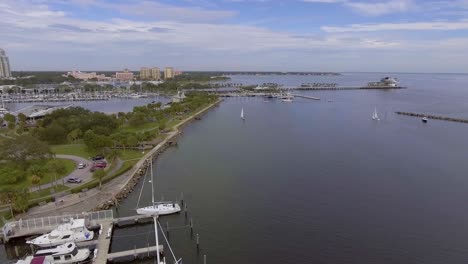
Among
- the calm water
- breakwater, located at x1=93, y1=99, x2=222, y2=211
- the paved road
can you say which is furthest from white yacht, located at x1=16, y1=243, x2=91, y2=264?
the paved road

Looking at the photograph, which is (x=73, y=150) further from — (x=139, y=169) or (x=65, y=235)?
(x=65, y=235)

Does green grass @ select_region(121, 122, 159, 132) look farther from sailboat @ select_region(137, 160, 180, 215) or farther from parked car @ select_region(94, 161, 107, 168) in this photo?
sailboat @ select_region(137, 160, 180, 215)

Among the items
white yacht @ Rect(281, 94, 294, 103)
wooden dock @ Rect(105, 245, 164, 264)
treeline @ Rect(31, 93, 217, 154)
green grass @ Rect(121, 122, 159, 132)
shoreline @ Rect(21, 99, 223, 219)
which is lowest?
wooden dock @ Rect(105, 245, 164, 264)

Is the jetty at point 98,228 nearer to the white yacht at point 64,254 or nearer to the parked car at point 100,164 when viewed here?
the white yacht at point 64,254

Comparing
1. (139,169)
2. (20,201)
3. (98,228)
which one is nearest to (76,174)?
(139,169)

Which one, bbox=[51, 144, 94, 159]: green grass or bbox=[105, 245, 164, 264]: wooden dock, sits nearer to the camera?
bbox=[105, 245, 164, 264]: wooden dock

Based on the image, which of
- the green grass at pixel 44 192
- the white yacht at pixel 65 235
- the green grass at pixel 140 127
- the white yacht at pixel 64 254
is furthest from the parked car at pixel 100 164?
the green grass at pixel 140 127
